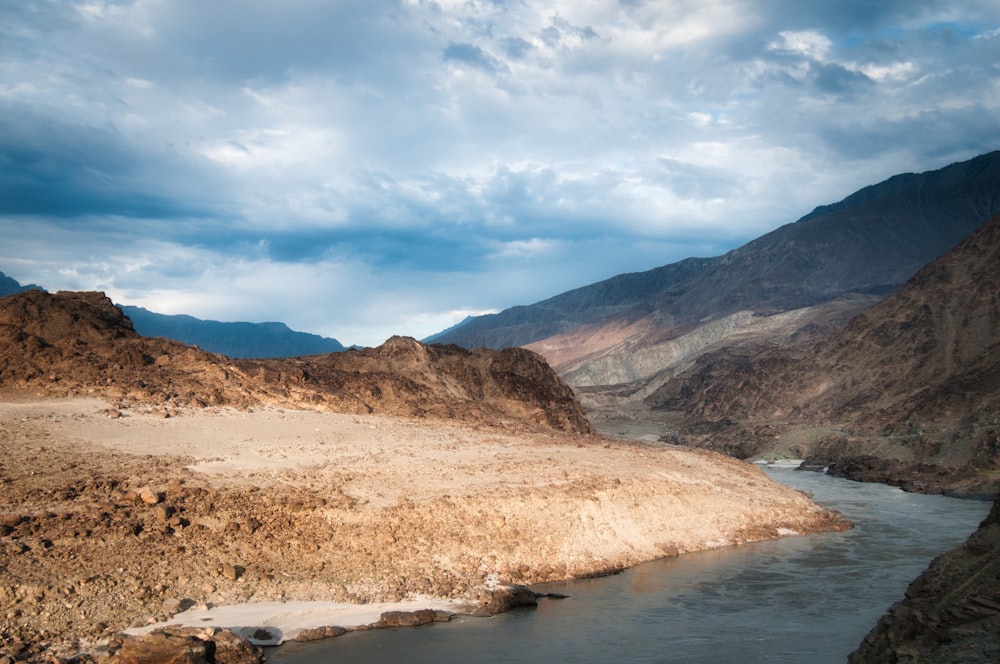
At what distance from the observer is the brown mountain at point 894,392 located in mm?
46812

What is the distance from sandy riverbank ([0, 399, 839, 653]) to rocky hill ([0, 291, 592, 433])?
123 cm

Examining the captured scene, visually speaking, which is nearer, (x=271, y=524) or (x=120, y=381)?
(x=271, y=524)

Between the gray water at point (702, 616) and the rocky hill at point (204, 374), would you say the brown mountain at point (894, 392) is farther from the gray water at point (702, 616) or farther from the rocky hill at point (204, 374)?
the rocky hill at point (204, 374)

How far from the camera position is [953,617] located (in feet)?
32.2

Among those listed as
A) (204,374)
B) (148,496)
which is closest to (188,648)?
(148,496)

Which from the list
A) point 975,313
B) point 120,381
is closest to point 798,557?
point 120,381

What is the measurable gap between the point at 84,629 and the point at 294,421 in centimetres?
1148

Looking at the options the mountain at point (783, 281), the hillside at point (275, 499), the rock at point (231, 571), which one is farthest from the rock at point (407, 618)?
the mountain at point (783, 281)

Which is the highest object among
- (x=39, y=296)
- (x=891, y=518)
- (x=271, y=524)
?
(x=39, y=296)

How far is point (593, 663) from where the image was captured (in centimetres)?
1352

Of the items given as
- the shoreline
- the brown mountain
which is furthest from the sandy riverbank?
the brown mountain

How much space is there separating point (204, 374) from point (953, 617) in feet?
71.6

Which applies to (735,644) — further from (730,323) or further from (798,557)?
(730,323)

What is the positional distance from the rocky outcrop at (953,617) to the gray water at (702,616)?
2.01 meters
